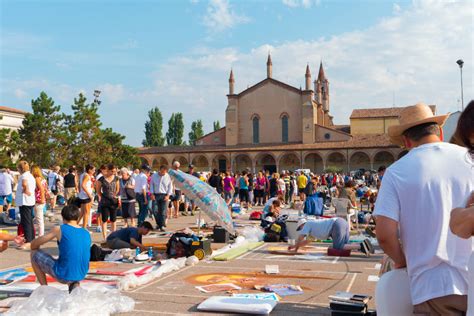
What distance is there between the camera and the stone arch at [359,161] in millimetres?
50088

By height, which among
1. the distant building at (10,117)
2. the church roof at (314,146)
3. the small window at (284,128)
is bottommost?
the church roof at (314,146)

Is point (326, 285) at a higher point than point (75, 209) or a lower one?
lower

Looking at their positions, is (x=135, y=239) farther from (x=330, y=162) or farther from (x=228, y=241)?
(x=330, y=162)

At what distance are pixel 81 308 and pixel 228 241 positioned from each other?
19.6ft

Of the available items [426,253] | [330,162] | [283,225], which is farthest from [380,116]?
[426,253]

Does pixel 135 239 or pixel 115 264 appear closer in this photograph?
pixel 115 264

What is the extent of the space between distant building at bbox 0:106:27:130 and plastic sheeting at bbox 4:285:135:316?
58016mm

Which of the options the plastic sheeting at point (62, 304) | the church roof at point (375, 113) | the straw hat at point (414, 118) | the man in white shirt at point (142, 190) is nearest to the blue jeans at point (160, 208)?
the man in white shirt at point (142, 190)

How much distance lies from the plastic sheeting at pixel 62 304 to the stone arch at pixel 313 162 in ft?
155

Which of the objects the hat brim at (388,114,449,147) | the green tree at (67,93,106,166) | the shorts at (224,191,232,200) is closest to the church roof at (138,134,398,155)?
the green tree at (67,93,106,166)

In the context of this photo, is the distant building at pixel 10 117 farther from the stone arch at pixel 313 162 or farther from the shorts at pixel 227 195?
the shorts at pixel 227 195

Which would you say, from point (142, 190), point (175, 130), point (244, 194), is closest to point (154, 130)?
point (175, 130)

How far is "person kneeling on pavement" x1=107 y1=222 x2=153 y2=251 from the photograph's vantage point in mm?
8785

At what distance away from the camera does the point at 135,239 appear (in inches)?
351
